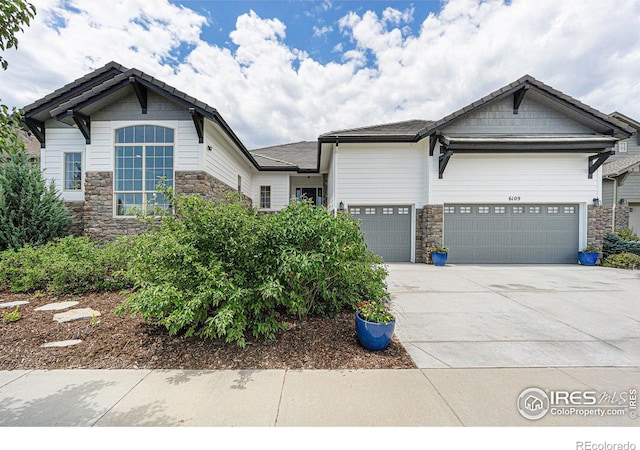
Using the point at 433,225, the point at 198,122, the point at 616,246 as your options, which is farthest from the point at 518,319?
the point at 616,246

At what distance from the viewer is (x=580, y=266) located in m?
9.45

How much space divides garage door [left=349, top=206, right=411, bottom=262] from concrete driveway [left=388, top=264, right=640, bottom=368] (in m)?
2.54

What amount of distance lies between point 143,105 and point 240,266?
805 centimetres

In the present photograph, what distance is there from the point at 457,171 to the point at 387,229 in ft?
11.2

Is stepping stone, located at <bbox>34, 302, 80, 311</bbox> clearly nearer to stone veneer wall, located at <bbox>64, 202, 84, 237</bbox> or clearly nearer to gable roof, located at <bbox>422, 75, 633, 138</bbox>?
stone veneer wall, located at <bbox>64, 202, 84, 237</bbox>

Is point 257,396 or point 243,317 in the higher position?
point 243,317

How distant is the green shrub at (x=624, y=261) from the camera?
9.05 metres

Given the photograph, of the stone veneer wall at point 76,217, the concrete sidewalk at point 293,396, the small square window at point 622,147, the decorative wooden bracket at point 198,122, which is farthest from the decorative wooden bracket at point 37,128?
the small square window at point 622,147

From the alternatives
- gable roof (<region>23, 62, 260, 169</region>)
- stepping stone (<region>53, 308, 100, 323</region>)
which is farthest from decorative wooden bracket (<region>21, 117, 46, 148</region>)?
stepping stone (<region>53, 308, 100, 323</region>)

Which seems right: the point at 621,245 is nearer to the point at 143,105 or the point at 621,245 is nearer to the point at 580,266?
the point at 580,266

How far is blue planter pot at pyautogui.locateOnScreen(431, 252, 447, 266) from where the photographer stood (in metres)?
9.30

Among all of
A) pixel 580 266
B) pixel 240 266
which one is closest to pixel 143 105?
pixel 240 266

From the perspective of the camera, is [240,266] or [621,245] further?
[621,245]

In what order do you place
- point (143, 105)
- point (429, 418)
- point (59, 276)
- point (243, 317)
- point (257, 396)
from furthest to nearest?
point (143, 105) < point (59, 276) < point (243, 317) < point (257, 396) < point (429, 418)
